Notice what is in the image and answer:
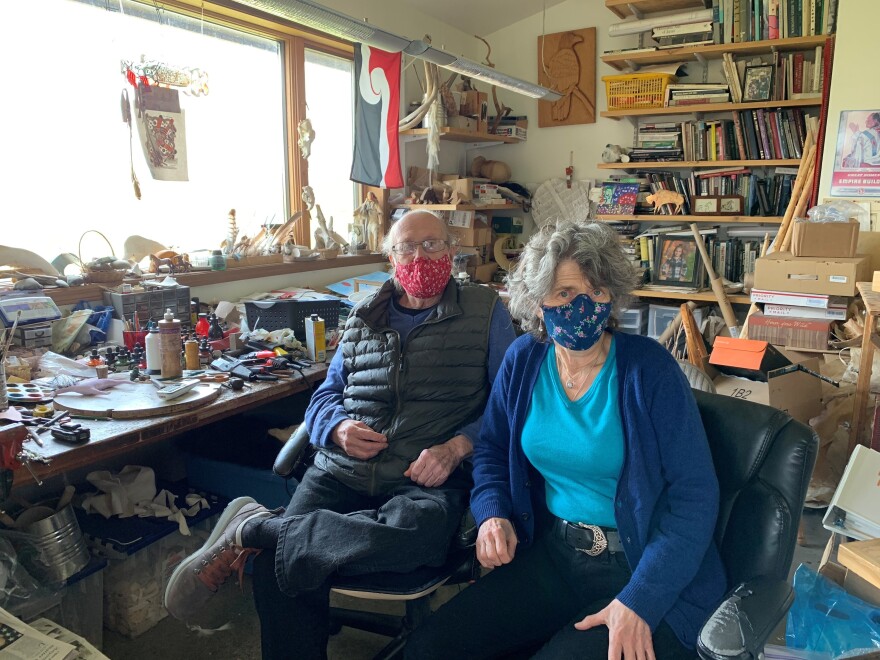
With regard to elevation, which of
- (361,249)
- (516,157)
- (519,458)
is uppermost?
(516,157)

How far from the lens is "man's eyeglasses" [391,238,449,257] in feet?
6.88

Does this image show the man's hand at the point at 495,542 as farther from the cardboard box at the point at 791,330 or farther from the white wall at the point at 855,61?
the white wall at the point at 855,61

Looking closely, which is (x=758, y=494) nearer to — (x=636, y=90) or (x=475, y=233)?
(x=475, y=233)

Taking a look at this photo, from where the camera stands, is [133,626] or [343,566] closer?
[343,566]

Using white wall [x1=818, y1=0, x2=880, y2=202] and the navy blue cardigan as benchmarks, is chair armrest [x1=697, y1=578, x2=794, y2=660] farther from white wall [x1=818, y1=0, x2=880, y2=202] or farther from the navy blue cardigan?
white wall [x1=818, y1=0, x2=880, y2=202]

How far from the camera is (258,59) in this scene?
3.74 meters

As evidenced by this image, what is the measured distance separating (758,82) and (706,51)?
0.37 m

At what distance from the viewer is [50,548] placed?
6.53 feet

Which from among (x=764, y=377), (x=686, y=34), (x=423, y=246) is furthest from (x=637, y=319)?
(x=423, y=246)

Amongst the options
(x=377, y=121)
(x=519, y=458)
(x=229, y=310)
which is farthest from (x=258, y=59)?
(x=519, y=458)

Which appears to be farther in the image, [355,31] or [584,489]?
[355,31]

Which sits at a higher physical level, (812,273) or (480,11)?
(480,11)

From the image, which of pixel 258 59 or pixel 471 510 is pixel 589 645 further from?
pixel 258 59

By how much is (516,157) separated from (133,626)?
13.9 ft
